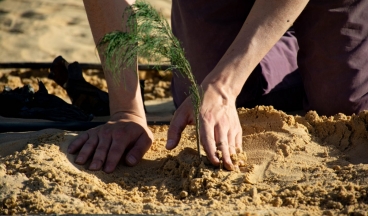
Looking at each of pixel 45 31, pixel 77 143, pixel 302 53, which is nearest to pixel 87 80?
pixel 45 31

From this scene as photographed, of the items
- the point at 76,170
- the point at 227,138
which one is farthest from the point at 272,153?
the point at 76,170

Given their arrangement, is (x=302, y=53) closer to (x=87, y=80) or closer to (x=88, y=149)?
(x=88, y=149)

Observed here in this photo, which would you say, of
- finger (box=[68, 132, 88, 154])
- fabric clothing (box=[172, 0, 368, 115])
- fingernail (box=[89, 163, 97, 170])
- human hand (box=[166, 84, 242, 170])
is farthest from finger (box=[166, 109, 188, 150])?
fabric clothing (box=[172, 0, 368, 115])

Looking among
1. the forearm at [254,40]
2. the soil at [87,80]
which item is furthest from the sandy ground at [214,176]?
the soil at [87,80]

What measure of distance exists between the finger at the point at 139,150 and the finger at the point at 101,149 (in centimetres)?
11

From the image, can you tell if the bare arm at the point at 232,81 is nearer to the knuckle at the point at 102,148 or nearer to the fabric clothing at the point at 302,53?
the knuckle at the point at 102,148

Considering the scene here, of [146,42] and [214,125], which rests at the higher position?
[146,42]

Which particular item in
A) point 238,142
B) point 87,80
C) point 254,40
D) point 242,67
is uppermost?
point 254,40

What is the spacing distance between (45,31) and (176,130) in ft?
11.5

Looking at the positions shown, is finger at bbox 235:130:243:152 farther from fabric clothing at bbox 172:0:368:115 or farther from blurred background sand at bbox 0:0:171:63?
blurred background sand at bbox 0:0:171:63

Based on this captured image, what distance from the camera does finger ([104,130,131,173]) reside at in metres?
2.76

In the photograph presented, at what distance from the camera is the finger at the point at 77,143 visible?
283 centimetres

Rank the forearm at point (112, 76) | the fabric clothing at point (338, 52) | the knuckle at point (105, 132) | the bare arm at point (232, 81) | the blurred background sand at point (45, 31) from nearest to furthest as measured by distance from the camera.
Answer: the bare arm at point (232, 81)
the knuckle at point (105, 132)
the forearm at point (112, 76)
the fabric clothing at point (338, 52)
the blurred background sand at point (45, 31)

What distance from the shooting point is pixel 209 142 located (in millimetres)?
2590
